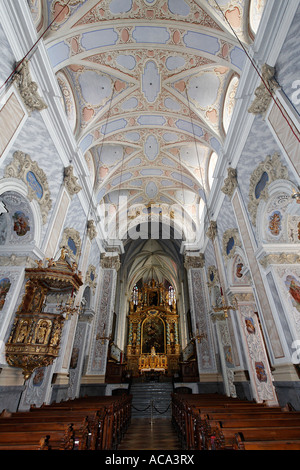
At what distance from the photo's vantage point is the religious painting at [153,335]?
853 inches

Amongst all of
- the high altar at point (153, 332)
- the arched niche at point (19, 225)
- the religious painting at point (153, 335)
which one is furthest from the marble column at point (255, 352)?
the religious painting at point (153, 335)


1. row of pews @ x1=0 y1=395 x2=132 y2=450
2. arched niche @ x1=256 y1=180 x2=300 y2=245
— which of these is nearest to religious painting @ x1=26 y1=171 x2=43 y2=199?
row of pews @ x1=0 y1=395 x2=132 y2=450

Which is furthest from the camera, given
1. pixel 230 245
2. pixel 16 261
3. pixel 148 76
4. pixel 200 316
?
pixel 200 316

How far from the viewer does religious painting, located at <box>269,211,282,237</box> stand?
19.3 ft

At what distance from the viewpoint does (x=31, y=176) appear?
19.9ft

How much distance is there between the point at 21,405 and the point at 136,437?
112 inches

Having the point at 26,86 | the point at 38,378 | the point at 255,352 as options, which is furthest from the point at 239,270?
the point at 26,86

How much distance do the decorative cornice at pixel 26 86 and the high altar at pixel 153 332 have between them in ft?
62.6

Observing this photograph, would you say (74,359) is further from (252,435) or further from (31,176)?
(252,435)

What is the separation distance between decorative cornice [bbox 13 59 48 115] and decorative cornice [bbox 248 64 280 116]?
474cm

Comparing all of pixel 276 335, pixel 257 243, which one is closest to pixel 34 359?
pixel 276 335

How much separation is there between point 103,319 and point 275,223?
888cm

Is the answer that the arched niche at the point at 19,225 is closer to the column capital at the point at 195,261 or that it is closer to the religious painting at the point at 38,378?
the religious painting at the point at 38,378

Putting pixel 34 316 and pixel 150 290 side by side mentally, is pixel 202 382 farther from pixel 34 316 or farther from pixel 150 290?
pixel 150 290
